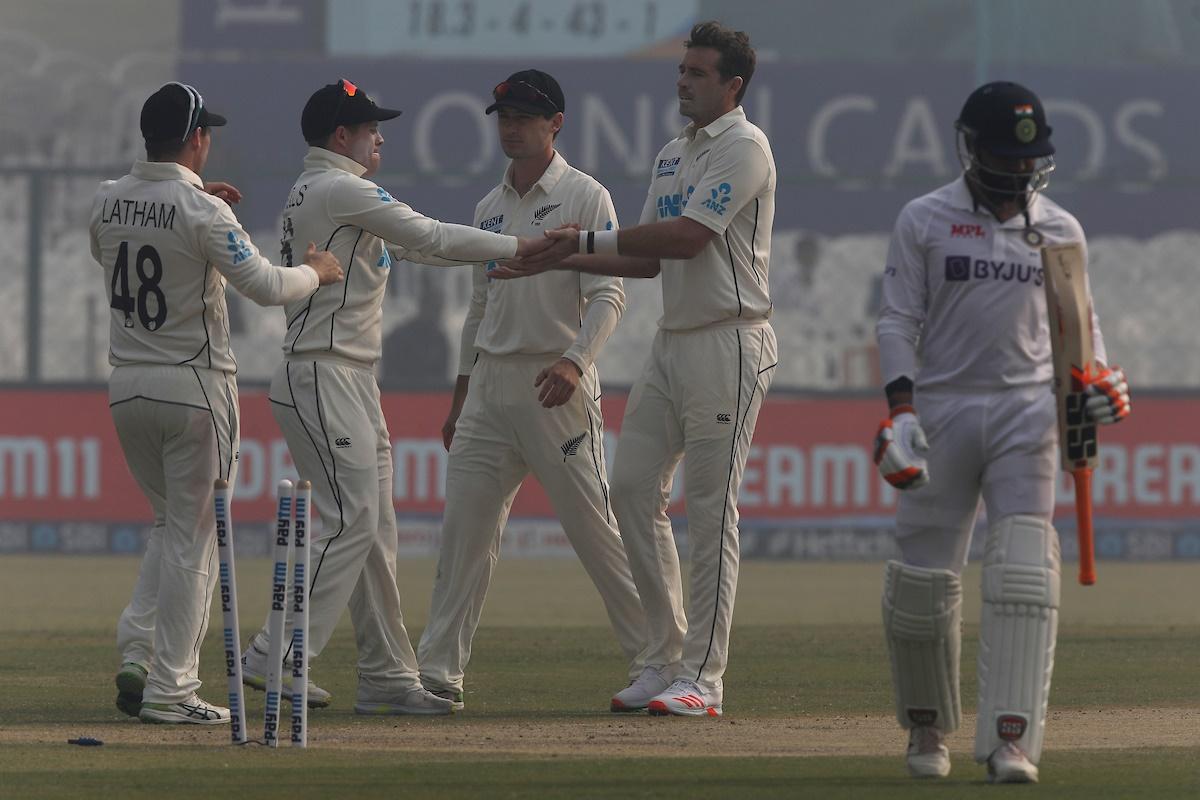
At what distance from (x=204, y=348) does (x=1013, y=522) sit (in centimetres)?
256

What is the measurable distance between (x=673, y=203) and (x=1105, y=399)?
2.15 meters

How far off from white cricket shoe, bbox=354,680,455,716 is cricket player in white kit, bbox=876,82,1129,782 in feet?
6.36

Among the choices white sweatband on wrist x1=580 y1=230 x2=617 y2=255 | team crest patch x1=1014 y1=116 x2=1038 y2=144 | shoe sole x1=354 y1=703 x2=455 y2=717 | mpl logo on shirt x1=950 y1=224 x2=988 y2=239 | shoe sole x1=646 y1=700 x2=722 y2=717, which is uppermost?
team crest patch x1=1014 y1=116 x2=1038 y2=144

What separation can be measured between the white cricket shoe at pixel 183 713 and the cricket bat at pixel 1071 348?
8.81ft

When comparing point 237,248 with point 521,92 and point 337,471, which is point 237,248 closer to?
point 337,471

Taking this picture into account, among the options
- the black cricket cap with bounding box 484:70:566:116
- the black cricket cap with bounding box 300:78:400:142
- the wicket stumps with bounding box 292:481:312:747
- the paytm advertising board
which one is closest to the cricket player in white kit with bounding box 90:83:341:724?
the black cricket cap with bounding box 300:78:400:142

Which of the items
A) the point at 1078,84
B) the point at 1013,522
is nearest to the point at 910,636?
the point at 1013,522

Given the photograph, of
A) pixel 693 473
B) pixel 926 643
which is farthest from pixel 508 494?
pixel 926 643

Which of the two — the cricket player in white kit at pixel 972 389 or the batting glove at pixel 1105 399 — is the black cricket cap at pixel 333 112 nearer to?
the cricket player in white kit at pixel 972 389

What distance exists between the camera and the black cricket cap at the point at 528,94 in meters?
7.17

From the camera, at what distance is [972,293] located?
215 inches

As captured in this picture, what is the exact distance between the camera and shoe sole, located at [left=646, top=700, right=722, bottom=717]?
677 cm

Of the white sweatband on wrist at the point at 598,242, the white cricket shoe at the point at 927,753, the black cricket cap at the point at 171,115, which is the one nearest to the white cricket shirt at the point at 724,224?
the white sweatband on wrist at the point at 598,242

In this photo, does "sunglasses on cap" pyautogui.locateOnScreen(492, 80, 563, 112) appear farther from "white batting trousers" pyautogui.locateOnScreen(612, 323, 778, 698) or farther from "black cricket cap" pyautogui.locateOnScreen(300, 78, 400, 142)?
"white batting trousers" pyautogui.locateOnScreen(612, 323, 778, 698)
